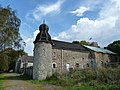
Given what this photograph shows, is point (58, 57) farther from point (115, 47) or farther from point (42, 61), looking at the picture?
point (115, 47)

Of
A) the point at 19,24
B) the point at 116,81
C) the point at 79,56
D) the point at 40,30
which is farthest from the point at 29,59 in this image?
the point at 116,81

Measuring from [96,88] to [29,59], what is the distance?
168 feet

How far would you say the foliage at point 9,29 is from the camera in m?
27.6

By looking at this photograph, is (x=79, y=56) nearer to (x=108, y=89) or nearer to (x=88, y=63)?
(x=88, y=63)

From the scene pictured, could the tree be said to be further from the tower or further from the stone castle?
the tower

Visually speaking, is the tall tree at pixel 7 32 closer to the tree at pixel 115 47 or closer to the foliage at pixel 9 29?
the foliage at pixel 9 29

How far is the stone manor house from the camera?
107ft

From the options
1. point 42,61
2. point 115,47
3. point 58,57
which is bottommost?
point 42,61

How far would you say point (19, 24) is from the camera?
2989 centimetres

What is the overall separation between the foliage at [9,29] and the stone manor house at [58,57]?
4.79 meters

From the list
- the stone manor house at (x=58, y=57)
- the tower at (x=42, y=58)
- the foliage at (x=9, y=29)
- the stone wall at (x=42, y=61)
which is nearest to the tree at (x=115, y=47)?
the stone manor house at (x=58, y=57)

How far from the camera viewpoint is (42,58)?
3281 centimetres

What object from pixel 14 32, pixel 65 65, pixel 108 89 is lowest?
pixel 108 89

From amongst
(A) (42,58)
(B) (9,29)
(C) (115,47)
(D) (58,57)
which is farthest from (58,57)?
(C) (115,47)
